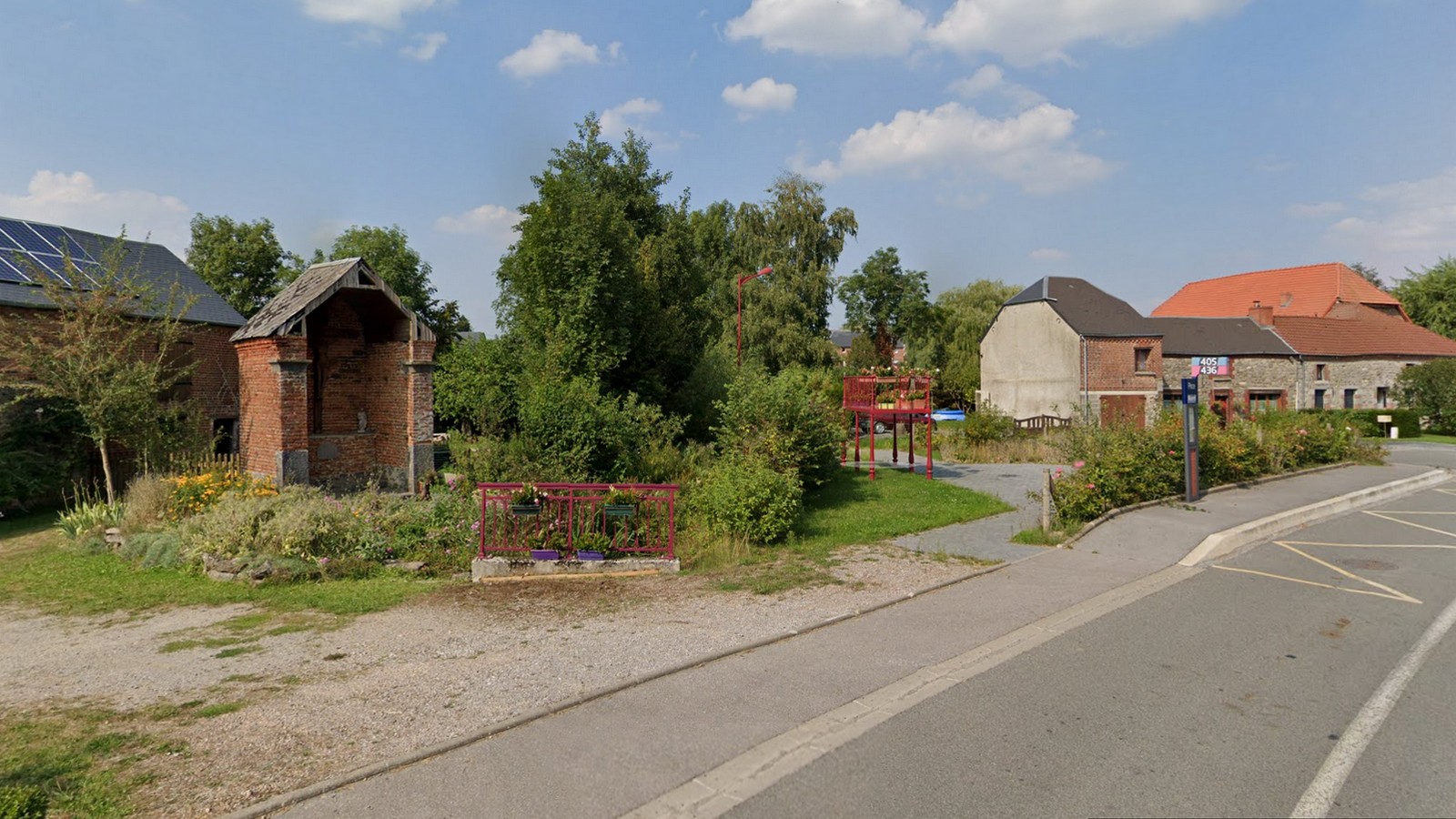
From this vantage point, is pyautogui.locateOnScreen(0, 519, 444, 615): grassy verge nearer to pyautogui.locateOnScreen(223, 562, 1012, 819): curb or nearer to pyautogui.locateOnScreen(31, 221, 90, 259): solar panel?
pyautogui.locateOnScreen(223, 562, 1012, 819): curb

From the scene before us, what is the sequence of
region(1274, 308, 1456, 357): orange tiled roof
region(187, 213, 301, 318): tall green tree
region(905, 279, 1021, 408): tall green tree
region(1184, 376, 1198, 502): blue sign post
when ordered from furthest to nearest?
region(905, 279, 1021, 408): tall green tree → region(1274, 308, 1456, 357): orange tiled roof → region(187, 213, 301, 318): tall green tree → region(1184, 376, 1198, 502): blue sign post

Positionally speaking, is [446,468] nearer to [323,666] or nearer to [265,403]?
[265,403]

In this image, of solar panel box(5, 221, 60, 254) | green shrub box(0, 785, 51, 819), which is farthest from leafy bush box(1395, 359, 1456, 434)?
solar panel box(5, 221, 60, 254)

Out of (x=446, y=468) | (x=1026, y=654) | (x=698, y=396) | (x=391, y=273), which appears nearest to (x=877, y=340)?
(x=391, y=273)

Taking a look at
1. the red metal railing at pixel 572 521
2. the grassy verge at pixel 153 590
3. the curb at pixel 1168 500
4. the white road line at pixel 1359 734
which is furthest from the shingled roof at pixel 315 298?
the white road line at pixel 1359 734

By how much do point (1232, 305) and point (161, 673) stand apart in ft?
190

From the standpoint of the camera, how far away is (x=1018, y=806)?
161 inches

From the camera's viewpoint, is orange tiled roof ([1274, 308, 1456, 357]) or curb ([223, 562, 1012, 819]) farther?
orange tiled roof ([1274, 308, 1456, 357])

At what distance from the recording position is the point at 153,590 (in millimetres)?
9383

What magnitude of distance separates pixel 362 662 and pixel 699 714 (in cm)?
316

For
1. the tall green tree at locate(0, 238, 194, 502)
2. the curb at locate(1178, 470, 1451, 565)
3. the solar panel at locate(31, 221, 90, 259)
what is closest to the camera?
the curb at locate(1178, 470, 1451, 565)

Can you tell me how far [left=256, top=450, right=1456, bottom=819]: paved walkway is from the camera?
14.0 feet

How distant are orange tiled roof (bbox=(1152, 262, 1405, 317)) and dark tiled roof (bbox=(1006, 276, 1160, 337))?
1526 cm

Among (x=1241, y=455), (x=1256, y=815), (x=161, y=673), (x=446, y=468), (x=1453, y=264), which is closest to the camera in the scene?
(x=1256, y=815)
